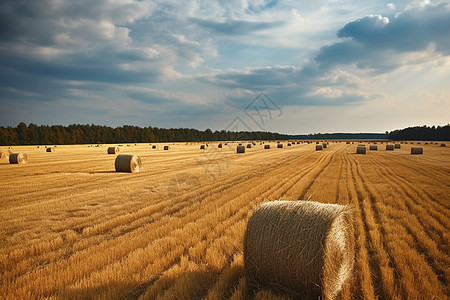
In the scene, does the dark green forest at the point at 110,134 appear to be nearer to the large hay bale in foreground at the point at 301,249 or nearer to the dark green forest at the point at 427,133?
the dark green forest at the point at 427,133

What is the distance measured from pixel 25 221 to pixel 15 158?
22151mm

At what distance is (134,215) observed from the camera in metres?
8.31

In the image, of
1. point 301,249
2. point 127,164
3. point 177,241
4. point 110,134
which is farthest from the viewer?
point 110,134

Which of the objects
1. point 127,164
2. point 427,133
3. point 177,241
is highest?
point 427,133

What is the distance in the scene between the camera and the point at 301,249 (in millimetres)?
4074

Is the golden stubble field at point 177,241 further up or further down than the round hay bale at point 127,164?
further down

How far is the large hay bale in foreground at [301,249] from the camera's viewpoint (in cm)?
396

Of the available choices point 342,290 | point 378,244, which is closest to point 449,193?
point 378,244

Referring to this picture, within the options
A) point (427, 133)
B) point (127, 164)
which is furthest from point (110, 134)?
point (427, 133)

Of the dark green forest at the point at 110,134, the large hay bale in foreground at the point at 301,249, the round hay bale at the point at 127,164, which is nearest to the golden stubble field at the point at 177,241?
the large hay bale in foreground at the point at 301,249

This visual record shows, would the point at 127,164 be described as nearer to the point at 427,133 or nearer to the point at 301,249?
the point at 301,249

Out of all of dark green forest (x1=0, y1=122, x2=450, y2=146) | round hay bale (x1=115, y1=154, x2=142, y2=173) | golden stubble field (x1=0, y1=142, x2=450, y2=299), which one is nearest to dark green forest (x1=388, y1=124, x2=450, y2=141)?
dark green forest (x1=0, y1=122, x2=450, y2=146)

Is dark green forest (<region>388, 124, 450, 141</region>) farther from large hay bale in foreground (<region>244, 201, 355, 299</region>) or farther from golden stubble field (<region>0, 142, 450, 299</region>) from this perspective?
large hay bale in foreground (<region>244, 201, 355, 299</region>)

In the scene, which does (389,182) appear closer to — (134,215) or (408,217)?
(408,217)
